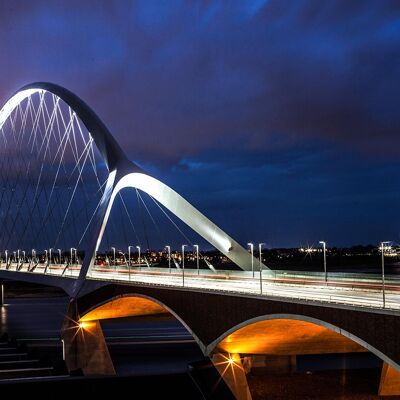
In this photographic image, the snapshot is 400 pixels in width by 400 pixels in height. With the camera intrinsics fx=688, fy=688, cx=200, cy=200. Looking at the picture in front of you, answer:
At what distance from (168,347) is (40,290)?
73604 mm

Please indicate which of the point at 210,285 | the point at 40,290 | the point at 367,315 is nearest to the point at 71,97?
the point at 210,285

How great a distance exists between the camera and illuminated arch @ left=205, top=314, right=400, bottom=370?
1849 centimetres

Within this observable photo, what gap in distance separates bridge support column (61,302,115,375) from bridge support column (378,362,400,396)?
19.7 m

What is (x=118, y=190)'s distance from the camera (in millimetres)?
47625

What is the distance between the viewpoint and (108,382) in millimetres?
32031

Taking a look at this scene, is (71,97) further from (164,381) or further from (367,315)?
(367,315)

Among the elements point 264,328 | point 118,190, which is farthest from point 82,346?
point 264,328

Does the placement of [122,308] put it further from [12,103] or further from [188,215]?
[12,103]

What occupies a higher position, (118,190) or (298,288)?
(118,190)

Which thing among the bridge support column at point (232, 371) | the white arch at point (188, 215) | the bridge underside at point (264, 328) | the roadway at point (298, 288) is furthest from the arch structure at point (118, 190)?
the bridge support column at point (232, 371)

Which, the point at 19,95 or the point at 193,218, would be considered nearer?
the point at 193,218

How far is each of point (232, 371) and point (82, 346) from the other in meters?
20.3

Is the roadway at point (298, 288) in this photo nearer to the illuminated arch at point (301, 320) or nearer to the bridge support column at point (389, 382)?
the illuminated arch at point (301, 320)

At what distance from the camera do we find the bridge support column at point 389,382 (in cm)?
3453
